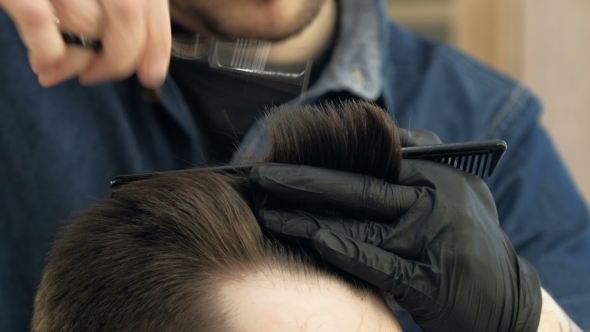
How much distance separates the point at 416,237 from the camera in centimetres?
69

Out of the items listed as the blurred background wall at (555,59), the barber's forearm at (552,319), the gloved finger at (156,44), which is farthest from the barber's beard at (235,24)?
the blurred background wall at (555,59)

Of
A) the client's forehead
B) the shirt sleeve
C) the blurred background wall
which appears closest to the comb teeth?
the client's forehead

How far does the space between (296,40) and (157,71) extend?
54cm

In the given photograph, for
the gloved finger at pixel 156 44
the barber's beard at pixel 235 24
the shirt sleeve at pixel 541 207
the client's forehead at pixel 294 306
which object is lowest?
the shirt sleeve at pixel 541 207

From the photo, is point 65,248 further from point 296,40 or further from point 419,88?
point 419,88

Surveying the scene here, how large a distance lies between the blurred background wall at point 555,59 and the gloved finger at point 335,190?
5.55ft

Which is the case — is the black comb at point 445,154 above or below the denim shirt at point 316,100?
above

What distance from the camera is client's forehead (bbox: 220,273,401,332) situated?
2.13ft

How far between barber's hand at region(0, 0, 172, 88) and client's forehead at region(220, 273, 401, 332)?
0.29 metres

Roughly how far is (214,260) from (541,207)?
91 cm

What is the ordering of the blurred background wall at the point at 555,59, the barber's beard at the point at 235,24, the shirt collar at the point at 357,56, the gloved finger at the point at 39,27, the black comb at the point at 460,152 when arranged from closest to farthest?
1. the gloved finger at the point at 39,27
2. the black comb at the point at 460,152
3. the barber's beard at the point at 235,24
4. the shirt collar at the point at 357,56
5. the blurred background wall at the point at 555,59

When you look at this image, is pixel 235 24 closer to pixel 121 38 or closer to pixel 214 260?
pixel 121 38

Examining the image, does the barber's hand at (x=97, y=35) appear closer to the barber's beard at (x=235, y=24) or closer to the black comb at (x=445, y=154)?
the black comb at (x=445, y=154)

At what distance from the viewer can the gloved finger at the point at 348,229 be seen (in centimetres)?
67
